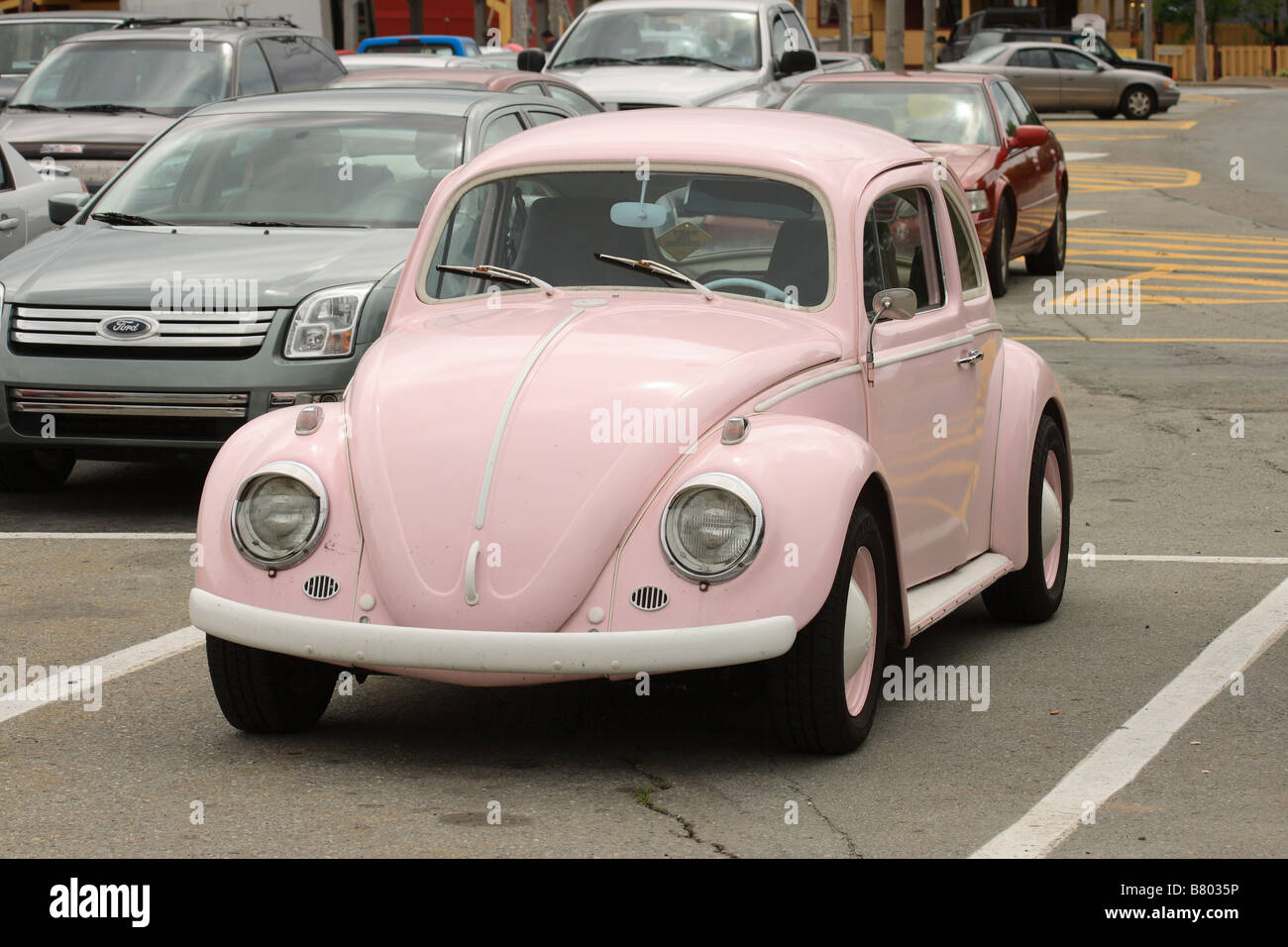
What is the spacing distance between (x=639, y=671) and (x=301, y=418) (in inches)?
49.8

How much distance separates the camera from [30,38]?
22.0m

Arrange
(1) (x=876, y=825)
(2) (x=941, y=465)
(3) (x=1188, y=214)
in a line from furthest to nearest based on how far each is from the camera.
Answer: (3) (x=1188, y=214)
(2) (x=941, y=465)
(1) (x=876, y=825)

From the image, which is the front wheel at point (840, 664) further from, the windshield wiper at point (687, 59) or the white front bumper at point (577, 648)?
the windshield wiper at point (687, 59)

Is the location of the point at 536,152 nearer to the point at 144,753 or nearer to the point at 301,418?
the point at 301,418

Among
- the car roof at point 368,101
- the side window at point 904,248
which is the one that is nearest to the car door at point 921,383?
the side window at point 904,248

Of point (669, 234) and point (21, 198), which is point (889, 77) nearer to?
point (21, 198)

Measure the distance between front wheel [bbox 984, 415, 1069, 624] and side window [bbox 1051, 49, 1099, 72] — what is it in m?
37.4

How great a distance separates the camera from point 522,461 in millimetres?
5309

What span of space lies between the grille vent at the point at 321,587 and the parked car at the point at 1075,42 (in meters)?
40.7

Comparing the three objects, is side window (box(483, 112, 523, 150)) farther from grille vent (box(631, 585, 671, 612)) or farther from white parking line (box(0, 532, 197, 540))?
grille vent (box(631, 585, 671, 612))

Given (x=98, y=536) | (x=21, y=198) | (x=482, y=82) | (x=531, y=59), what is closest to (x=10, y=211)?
(x=21, y=198)

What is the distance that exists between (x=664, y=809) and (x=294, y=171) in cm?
575

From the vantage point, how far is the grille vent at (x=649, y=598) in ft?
16.9
